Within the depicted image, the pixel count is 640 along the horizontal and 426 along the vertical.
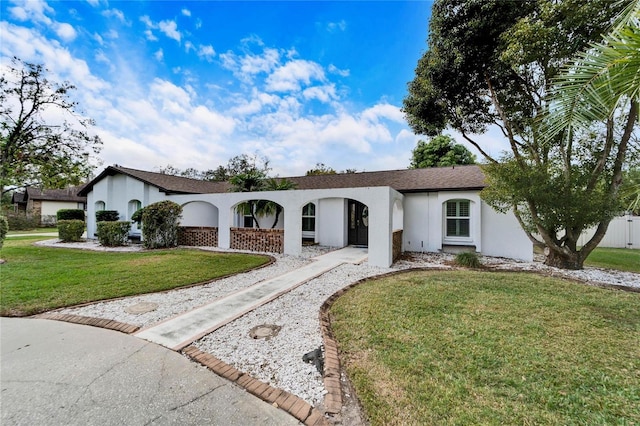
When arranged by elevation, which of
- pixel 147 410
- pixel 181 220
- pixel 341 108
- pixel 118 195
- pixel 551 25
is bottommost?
pixel 147 410

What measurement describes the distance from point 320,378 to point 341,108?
587 inches

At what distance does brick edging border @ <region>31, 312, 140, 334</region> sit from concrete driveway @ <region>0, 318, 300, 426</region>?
13.9 inches

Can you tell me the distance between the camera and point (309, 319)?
15.7 feet

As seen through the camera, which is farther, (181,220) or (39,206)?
(39,206)

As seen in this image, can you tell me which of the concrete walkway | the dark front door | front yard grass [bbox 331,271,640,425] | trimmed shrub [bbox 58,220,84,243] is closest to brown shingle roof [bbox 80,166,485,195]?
the dark front door

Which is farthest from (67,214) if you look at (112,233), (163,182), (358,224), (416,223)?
(416,223)

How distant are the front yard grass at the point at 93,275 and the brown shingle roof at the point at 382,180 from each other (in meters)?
6.42

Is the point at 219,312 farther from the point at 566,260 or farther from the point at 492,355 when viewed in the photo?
the point at 566,260

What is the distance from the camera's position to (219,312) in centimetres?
508

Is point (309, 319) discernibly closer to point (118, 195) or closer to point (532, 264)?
point (532, 264)

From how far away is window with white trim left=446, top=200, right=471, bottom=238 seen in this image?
39.1 ft

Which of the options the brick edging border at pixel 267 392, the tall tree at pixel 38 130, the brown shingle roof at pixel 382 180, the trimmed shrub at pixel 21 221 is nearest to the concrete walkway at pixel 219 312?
the brick edging border at pixel 267 392

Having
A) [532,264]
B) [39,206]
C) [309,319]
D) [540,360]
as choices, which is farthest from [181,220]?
[39,206]

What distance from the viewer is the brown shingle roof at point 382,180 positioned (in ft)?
40.3
